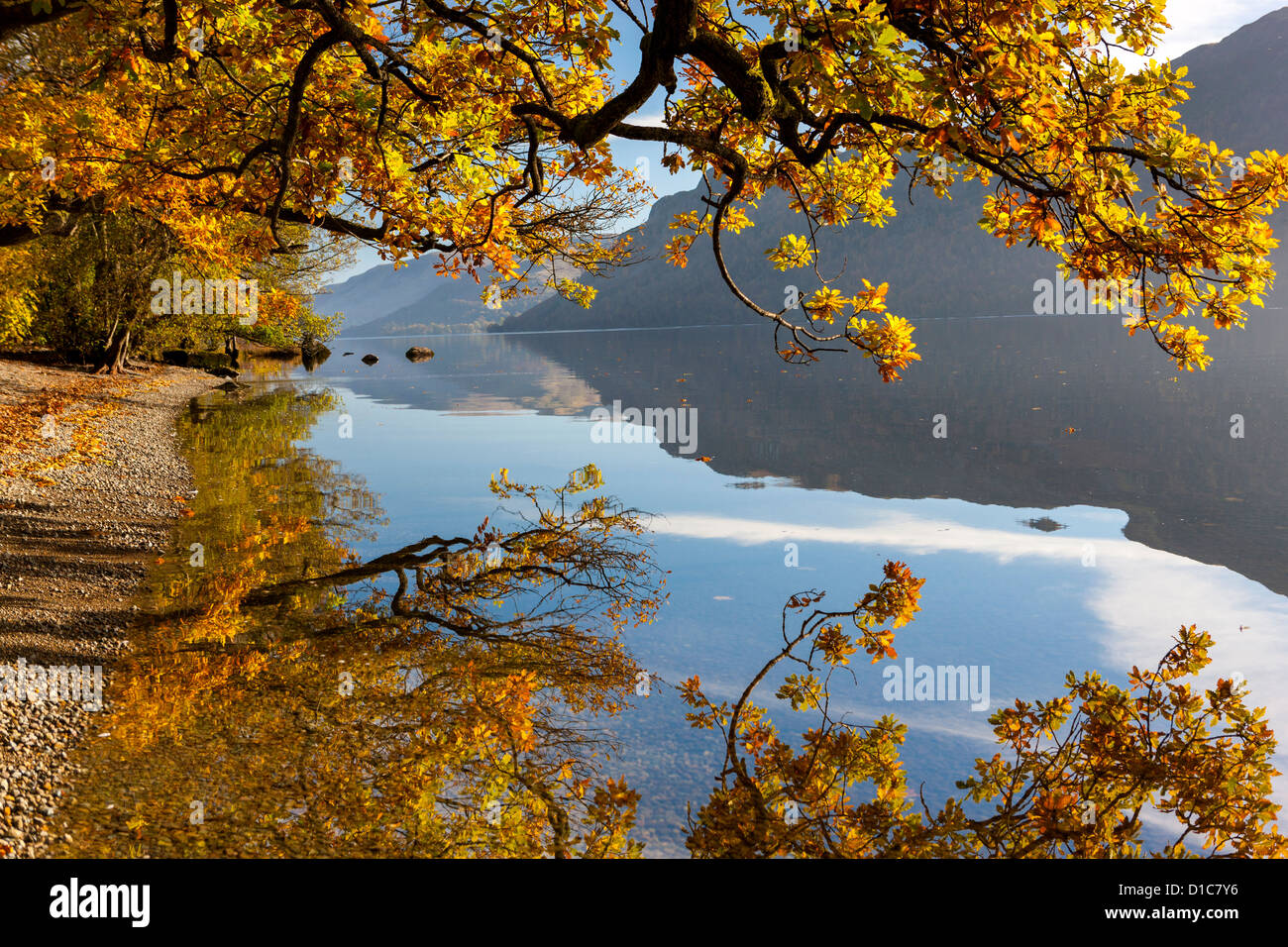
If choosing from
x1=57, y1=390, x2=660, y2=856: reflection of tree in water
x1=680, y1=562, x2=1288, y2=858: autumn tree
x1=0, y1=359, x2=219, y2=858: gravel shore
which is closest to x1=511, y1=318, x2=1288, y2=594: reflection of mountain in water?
x1=680, y1=562, x2=1288, y2=858: autumn tree

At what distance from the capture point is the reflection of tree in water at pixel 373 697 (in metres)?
4.96

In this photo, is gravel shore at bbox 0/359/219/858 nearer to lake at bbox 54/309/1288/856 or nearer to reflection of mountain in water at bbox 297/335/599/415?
lake at bbox 54/309/1288/856

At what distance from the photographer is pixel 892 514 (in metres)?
13.0

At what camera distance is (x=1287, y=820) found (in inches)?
197

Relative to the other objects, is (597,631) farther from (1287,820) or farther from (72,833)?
(1287,820)

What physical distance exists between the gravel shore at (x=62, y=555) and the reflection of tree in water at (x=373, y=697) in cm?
32

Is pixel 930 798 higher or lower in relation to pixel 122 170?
lower

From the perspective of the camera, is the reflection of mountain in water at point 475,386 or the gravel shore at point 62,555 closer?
the gravel shore at point 62,555

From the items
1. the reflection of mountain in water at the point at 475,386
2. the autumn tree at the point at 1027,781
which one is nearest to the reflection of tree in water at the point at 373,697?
the autumn tree at the point at 1027,781

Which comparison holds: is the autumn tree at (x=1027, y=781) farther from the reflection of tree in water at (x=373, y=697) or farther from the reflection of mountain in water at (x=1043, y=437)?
the reflection of mountain in water at (x=1043, y=437)
